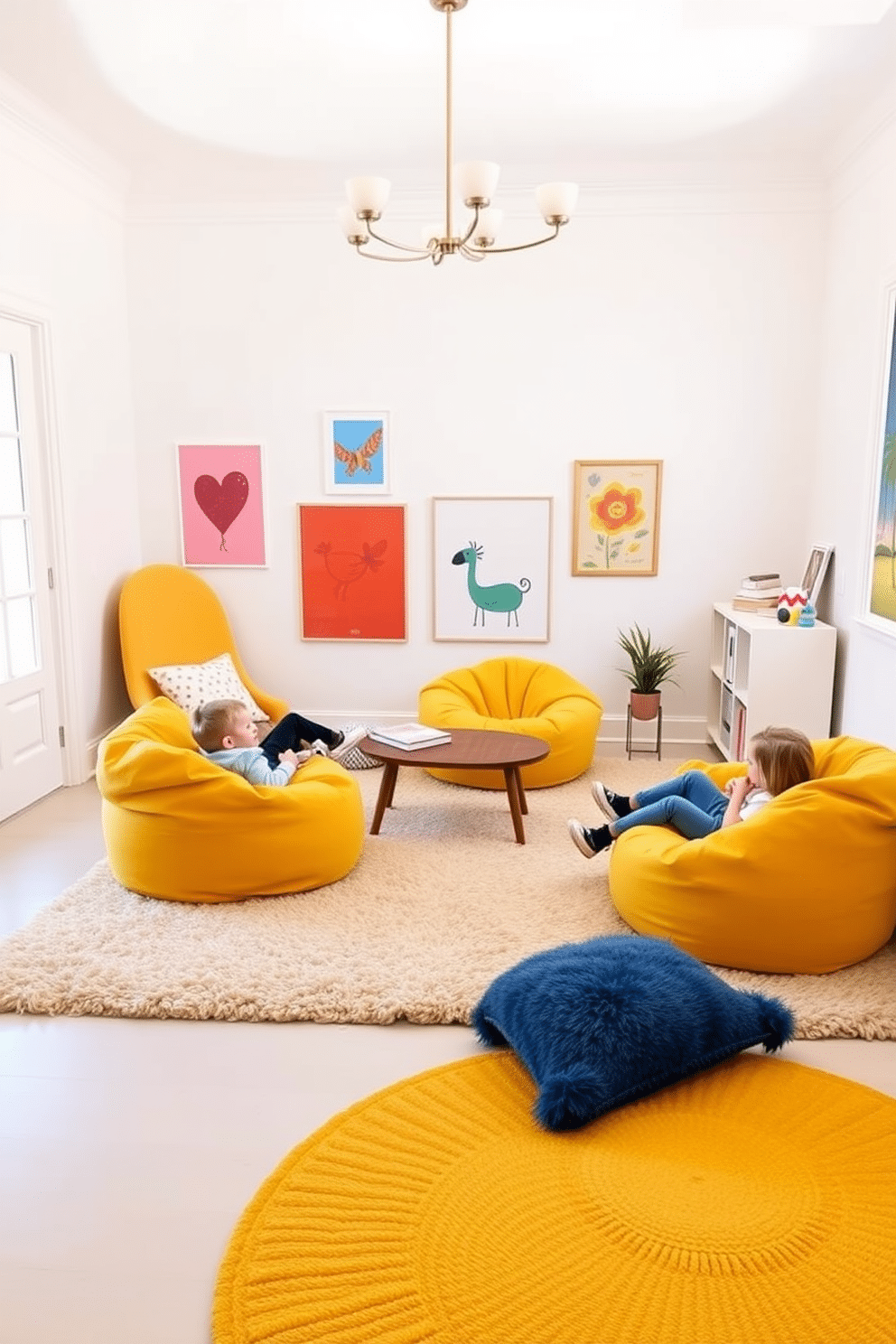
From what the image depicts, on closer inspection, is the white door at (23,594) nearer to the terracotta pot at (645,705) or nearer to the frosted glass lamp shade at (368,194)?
the frosted glass lamp shade at (368,194)

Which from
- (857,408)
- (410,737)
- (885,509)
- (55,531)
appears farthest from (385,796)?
(857,408)

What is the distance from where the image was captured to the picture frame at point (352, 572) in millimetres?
5602

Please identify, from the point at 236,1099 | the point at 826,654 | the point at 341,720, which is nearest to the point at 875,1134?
the point at 236,1099

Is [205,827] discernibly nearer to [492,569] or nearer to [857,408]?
[492,569]

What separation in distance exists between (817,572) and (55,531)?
12.1 feet

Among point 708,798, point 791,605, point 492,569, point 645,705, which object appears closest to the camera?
point 708,798

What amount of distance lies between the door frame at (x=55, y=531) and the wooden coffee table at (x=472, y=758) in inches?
65.4

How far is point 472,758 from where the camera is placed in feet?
13.4

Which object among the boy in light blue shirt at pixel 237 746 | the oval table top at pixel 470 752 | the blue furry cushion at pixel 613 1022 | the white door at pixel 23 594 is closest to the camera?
the blue furry cushion at pixel 613 1022

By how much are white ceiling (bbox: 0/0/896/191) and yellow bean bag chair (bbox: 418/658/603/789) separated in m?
2.58

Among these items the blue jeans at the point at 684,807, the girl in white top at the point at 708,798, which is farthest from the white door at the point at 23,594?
the blue jeans at the point at 684,807

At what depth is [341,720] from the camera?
5.82 metres

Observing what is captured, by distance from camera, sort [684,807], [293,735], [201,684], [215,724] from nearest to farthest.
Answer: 1. [684,807]
2. [215,724]
3. [293,735]
4. [201,684]

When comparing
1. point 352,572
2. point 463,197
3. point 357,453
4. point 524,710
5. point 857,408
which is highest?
point 463,197
